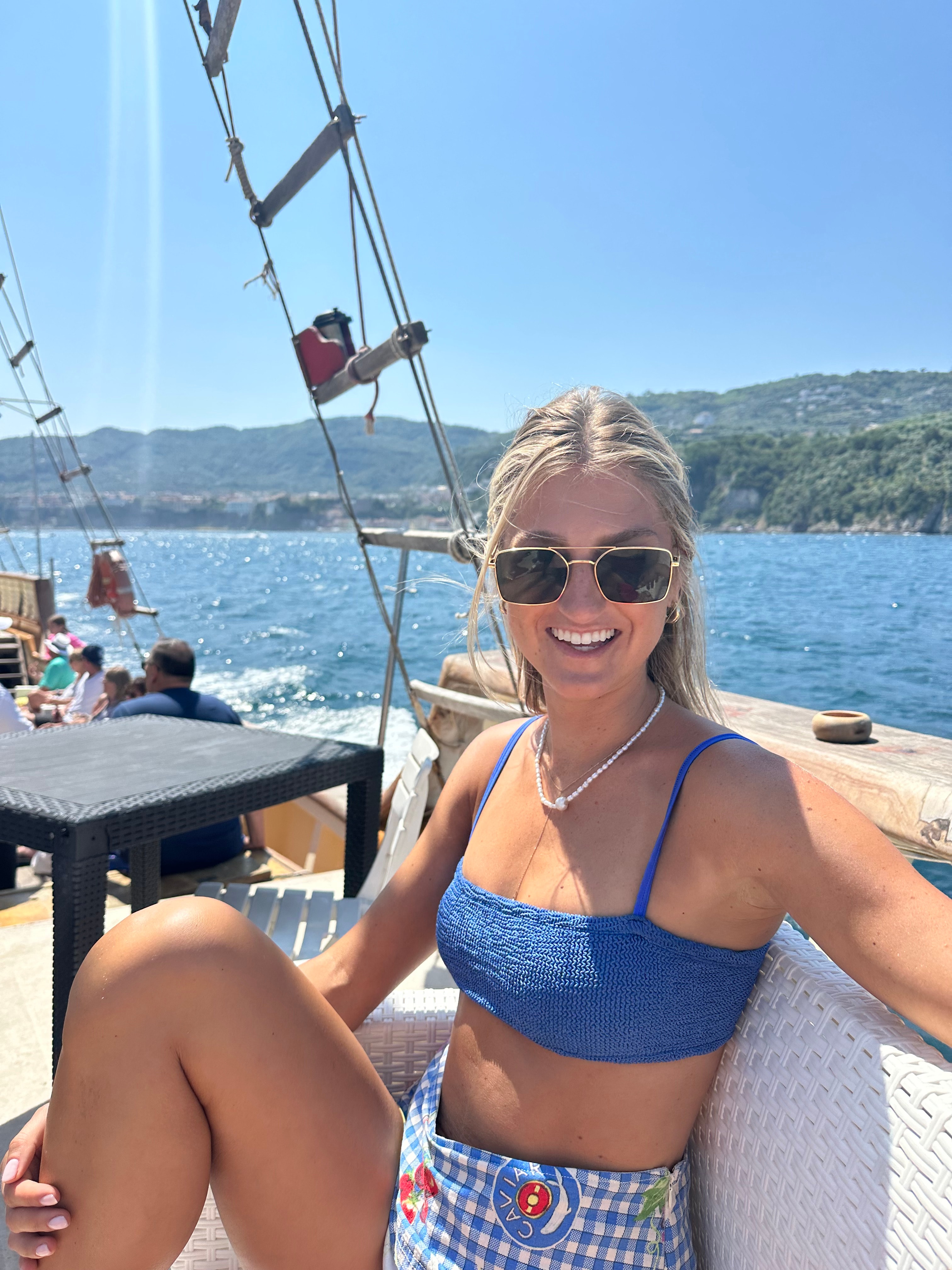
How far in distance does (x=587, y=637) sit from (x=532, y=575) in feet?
0.36

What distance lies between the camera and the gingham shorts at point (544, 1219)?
3.10ft

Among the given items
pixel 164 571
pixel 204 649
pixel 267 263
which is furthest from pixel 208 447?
pixel 267 263

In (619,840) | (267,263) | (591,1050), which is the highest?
(267,263)

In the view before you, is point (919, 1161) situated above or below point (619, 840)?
below

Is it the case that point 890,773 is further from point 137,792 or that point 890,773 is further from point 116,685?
point 116,685

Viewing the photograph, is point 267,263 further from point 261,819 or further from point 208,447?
point 208,447

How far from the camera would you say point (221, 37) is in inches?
120

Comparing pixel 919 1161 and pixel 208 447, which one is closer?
pixel 919 1161

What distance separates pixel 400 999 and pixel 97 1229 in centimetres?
53

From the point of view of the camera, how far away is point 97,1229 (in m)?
0.90

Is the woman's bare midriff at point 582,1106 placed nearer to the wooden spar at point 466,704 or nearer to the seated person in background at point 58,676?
the wooden spar at point 466,704

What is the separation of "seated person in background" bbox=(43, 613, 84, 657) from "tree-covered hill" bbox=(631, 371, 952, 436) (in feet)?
126

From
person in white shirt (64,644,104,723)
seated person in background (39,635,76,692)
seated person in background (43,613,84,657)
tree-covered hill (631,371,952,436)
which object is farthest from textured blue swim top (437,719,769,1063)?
tree-covered hill (631,371,952,436)

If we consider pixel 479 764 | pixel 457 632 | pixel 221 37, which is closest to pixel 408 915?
pixel 479 764
